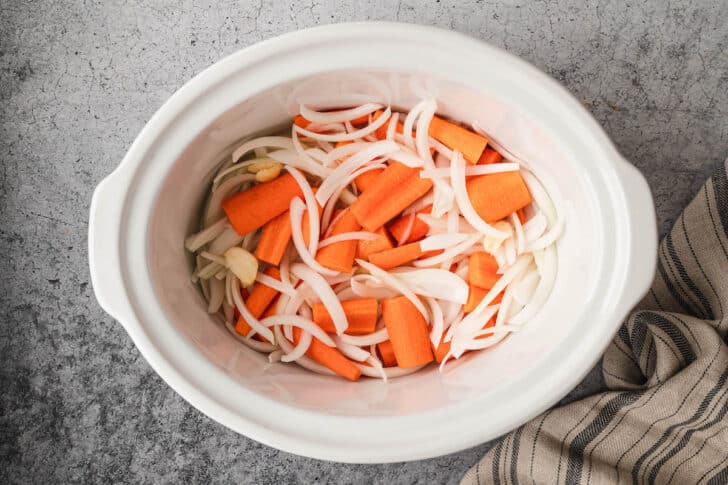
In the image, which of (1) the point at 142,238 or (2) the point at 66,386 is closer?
(1) the point at 142,238

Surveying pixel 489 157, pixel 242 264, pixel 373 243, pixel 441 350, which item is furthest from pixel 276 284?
pixel 489 157

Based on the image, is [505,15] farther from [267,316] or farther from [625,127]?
[267,316]

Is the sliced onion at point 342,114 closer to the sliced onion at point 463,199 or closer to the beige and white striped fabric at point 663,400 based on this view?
the sliced onion at point 463,199

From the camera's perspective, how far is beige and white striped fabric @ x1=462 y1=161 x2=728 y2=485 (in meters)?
1.13

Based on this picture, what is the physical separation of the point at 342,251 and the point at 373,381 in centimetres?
20

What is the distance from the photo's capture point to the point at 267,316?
42.5 inches

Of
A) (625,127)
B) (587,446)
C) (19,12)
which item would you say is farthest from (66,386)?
(625,127)

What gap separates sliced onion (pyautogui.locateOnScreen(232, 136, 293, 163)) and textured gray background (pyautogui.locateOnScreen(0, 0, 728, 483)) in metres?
0.24

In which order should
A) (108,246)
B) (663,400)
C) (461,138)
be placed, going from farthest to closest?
(663,400)
(461,138)
(108,246)

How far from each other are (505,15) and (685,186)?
0.44 metres

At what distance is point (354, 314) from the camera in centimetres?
106

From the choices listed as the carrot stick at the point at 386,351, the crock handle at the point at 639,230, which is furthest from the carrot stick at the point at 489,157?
the carrot stick at the point at 386,351

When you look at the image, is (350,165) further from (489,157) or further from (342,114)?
(489,157)

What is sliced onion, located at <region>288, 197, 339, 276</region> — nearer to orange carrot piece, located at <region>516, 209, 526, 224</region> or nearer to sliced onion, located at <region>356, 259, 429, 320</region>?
sliced onion, located at <region>356, 259, 429, 320</region>
